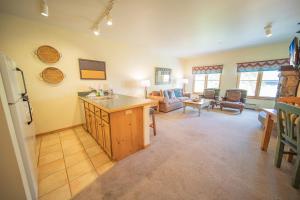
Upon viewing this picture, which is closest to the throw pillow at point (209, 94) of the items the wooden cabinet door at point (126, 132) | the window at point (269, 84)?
the window at point (269, 84)

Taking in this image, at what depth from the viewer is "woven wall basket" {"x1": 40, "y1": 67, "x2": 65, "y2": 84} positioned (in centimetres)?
270

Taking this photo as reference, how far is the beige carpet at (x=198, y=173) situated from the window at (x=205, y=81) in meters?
4.13

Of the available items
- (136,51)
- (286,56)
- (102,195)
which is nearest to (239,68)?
(286,56)

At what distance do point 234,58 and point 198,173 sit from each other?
18.9 ft

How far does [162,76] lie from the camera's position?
19.6ft

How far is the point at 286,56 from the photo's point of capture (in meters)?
4.25

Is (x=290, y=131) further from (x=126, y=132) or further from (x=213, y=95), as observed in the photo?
(x=213, y=95)

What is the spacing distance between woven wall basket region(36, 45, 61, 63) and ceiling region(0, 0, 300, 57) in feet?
1.90

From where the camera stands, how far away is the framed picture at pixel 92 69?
3242 mm

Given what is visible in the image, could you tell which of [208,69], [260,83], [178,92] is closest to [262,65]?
[260,83]

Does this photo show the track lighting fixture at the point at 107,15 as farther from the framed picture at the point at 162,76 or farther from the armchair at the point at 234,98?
the armchair at the point at 234,98

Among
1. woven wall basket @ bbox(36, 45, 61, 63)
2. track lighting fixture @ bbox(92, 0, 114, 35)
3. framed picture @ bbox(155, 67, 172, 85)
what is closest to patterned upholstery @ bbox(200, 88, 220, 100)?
framed picture @ bbox(155, 67, 172, 85)

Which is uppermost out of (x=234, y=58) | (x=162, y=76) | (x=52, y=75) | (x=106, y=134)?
(x=234, y=58)

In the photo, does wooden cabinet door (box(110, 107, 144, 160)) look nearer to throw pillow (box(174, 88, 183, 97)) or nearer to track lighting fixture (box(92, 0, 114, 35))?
track lighting fixture (box(92, 0, 114, 35))
